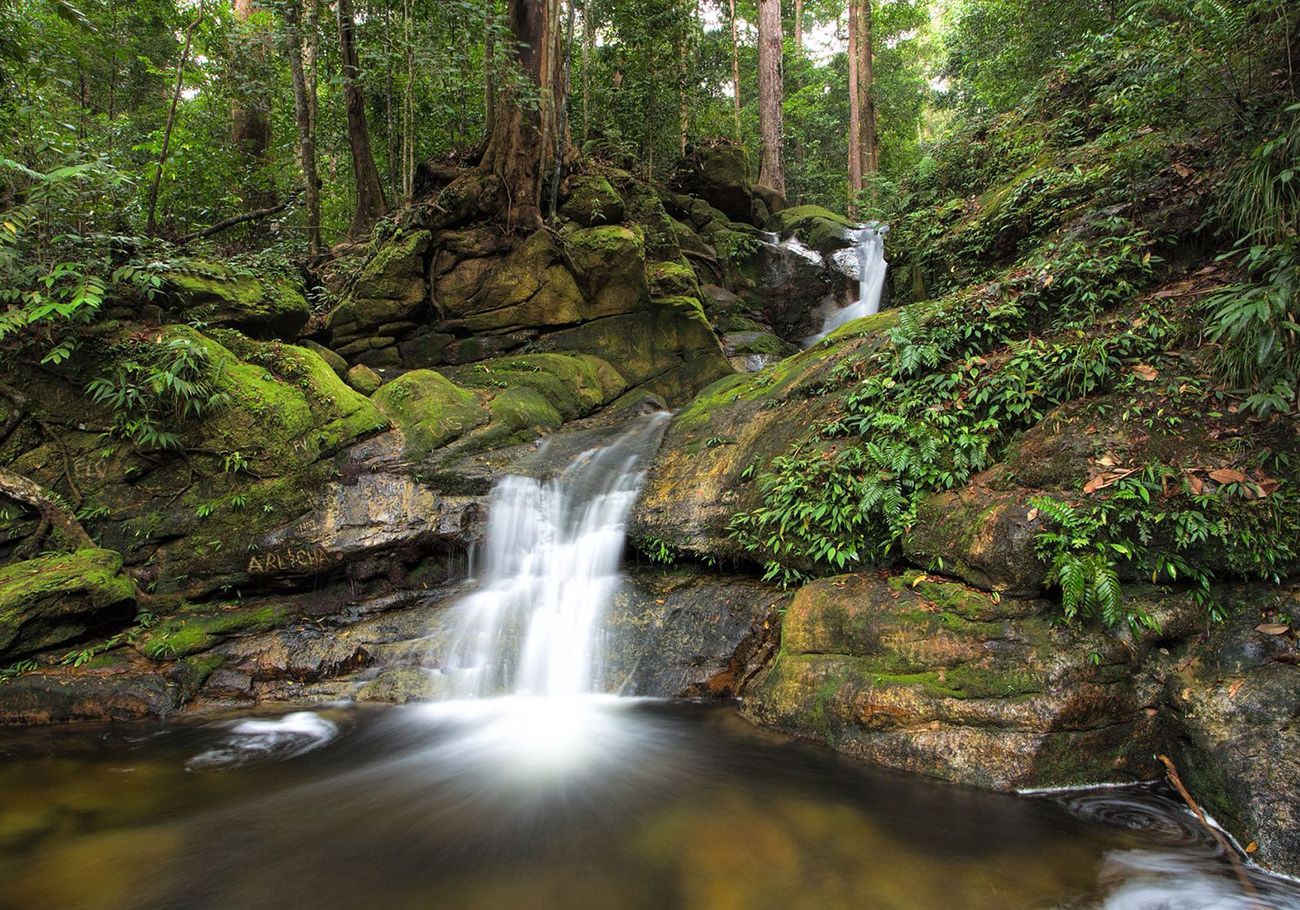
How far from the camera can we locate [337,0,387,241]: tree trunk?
11.3m

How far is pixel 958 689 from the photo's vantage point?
14.2 ft

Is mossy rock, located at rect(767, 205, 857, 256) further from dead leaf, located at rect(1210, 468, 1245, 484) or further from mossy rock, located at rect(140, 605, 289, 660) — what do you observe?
mossy rock, located at rect(140, 605, 289, 660)

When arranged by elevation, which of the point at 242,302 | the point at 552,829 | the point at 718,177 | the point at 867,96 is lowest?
the point at 552,829

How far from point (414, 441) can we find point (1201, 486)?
7955 mm

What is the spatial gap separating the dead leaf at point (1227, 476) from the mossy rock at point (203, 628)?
Answer: 8.23 metres

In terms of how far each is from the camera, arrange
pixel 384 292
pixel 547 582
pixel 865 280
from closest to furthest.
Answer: pixel 547 582 < pixel 384 292 < pixel 865 280

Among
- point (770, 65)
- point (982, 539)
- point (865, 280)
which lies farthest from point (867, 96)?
point (982, 539)

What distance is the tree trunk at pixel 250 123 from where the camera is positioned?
1102 cm

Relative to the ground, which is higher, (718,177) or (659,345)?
(718,177)

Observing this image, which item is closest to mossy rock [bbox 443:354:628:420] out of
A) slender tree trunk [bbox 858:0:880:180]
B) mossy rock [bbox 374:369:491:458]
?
mossy rock [bbox 374:369:491:458]

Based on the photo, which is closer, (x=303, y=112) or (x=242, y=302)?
(x=242, y=302)

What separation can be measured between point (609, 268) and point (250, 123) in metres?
8.72

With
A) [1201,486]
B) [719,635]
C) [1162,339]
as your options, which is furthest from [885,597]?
[1162,339]

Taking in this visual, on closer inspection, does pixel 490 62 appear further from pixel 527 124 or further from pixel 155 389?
pixel 155 389
